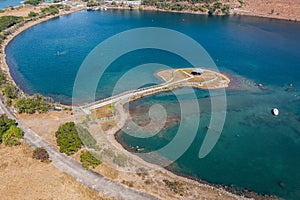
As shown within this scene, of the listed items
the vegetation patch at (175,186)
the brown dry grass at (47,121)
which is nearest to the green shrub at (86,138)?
the brown dry grass at (47,121)

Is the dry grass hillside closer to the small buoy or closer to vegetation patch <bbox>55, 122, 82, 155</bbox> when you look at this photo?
the small buoy

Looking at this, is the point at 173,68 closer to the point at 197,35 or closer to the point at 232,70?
the point at 232,70

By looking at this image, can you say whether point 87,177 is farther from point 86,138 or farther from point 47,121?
point 47,121

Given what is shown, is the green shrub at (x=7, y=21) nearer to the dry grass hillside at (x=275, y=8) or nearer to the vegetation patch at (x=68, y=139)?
the vegetation patch at (x=68, y=139)

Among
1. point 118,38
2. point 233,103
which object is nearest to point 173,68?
point 233,103

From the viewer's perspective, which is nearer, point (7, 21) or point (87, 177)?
point (87, 177)

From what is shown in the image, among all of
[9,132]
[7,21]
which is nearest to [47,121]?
[9,132]
